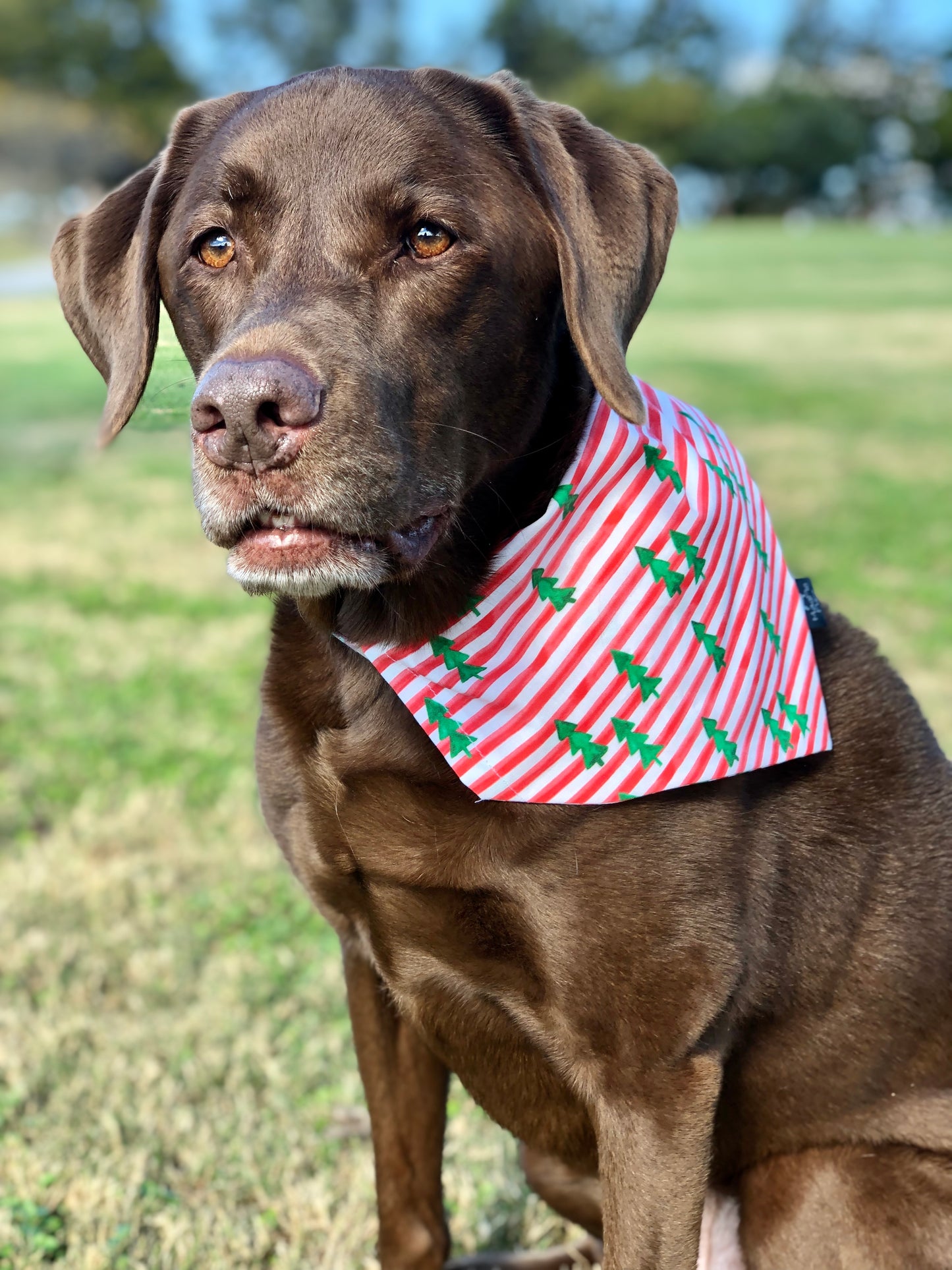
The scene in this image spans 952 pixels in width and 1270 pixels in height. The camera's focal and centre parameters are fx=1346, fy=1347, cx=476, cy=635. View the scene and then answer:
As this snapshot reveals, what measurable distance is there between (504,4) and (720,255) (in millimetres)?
53485

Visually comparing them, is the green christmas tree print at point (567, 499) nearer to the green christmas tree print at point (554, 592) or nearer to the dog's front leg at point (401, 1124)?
the green christmas tree print at point (554, 592)

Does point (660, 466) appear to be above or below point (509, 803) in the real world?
above

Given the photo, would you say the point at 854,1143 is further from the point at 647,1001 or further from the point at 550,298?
the point at 550,298

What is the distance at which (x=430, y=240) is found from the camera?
212cm

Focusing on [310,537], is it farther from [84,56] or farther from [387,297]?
[84,56]

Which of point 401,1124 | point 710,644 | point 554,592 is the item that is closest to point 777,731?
point 710,644

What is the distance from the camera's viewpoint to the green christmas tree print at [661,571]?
2.21 metres

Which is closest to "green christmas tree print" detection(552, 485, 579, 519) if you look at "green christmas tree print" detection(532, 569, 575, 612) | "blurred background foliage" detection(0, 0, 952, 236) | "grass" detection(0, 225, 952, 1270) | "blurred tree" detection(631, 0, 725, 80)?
"green christmas tree print" detection(532, 569, 575, 612)

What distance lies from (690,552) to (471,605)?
1.23 feet

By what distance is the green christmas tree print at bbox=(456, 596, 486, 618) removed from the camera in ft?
7.47

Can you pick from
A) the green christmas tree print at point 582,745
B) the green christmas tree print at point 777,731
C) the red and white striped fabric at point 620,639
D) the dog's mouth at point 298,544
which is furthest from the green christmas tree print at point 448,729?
the green christmas tree print at point 777,731

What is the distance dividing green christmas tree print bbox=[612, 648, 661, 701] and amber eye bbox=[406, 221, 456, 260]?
699mm

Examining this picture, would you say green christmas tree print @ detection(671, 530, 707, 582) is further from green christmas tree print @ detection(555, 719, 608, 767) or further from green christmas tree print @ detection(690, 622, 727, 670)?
green christmas tree print @ detection(555, 719, 608, 767)

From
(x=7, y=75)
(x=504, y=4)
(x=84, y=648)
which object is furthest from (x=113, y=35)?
(x=84, y=648)
